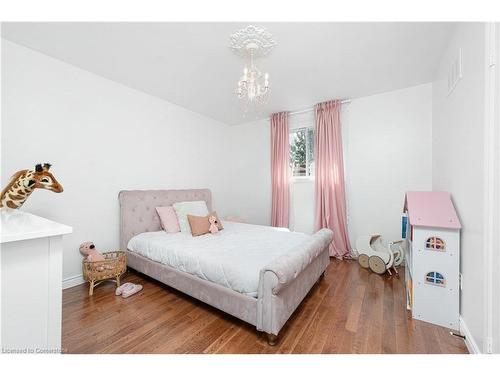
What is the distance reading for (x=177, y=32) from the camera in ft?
5.95

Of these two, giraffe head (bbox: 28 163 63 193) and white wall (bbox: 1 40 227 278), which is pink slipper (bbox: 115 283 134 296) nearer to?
white wall (bbox: 1 40 227 278)

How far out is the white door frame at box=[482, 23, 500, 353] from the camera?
1125mm

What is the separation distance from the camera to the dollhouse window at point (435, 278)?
1670 millimetres

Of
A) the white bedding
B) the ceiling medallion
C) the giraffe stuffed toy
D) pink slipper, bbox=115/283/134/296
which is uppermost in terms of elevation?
the ceiling medallion

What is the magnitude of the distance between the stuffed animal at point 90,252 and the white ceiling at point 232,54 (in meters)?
2.09

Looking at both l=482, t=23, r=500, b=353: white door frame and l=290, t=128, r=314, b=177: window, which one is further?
l=290, t=128, r=314, b=177: window

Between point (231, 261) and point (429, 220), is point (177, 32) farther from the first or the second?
point (429, 220)

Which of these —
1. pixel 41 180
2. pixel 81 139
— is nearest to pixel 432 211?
pixel 41 180

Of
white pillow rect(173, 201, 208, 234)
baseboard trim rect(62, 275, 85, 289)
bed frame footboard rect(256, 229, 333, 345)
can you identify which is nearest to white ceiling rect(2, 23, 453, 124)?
white pillow rect(173, 201, 208, 234)

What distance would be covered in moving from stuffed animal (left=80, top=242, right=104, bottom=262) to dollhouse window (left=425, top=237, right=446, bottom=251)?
328cm

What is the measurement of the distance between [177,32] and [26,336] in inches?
88.9

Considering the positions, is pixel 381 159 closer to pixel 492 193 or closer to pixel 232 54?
pixel 492 193

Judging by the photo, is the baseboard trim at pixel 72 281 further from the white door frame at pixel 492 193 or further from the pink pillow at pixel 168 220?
the white door frame at pixel 492 193
